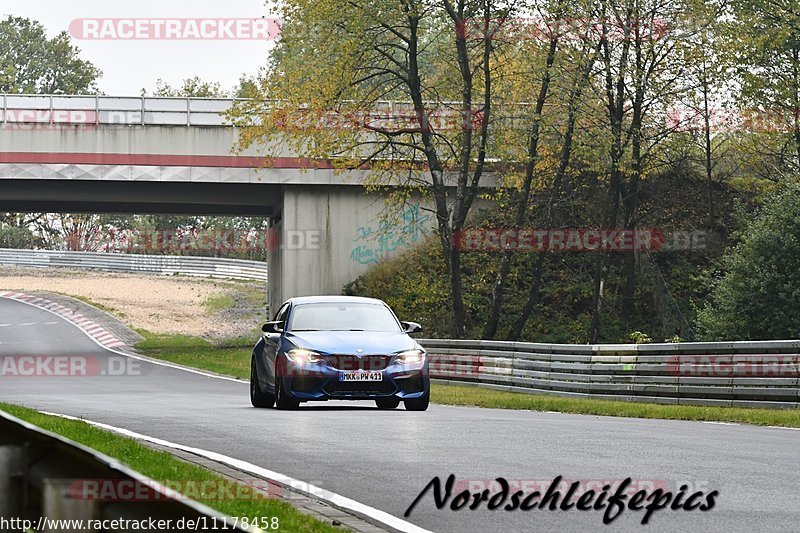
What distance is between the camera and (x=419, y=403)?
18.3 meters

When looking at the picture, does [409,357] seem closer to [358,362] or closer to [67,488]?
[358,362]

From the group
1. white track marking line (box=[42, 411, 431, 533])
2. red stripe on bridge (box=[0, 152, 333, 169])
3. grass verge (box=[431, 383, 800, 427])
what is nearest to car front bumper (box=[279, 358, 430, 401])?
grass verge (box=[431, 383, 800, 427])

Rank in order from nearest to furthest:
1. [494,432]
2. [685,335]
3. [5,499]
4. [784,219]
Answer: [5,499]
[494,432]
[784,219]
[685,335]

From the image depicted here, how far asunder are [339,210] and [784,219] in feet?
52.0

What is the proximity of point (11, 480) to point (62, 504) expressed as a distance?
2.07 ft

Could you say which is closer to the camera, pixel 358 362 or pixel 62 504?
pixel 62 504

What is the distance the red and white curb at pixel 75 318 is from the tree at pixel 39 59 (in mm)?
46532

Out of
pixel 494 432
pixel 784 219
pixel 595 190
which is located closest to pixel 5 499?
pixel 494 432

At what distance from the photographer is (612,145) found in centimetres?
3844

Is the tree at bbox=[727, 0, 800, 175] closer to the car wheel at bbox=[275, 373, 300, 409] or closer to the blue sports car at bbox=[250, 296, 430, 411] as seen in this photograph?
the blue sports car at bbox=[250, 296, 430, 411]

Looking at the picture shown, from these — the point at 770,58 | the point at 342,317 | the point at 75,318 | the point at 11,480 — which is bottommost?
A: the point at 75,318

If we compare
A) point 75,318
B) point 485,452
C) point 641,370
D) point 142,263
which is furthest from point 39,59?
point 485,452

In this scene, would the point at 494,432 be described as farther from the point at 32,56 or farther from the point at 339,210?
the point at 32,56

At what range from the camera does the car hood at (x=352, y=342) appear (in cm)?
1748
